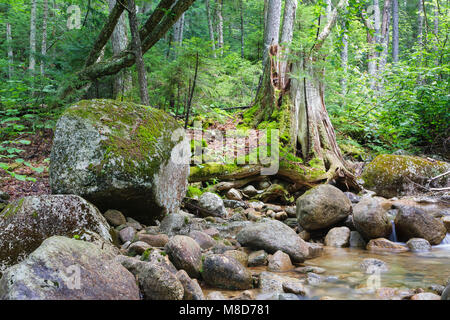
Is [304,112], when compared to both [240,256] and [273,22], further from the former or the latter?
[240,256]

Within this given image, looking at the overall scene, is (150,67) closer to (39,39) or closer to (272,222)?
(272,222)

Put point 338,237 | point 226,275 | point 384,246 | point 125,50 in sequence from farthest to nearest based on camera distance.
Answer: point 125,50
point 338,237
point 384,246
point 226,275

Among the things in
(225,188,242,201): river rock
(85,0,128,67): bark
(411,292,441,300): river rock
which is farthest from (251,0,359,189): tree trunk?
(85,0,128,67): bark

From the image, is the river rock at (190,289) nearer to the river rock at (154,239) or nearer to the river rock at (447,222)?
the river rock at (154,239)

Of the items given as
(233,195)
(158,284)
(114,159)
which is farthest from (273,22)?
(158,284)

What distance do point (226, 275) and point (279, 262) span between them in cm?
100

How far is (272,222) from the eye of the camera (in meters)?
4.66

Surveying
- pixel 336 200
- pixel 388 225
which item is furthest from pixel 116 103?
pixel 388 225

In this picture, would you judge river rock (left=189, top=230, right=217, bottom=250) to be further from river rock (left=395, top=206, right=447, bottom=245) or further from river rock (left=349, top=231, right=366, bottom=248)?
river rock (left=395, top=206, right=447, bottom=245)

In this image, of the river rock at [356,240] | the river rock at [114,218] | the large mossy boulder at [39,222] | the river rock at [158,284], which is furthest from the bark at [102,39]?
the river rock at [356,240]

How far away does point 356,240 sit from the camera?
208 inches

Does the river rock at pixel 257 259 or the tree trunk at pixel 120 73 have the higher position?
the tree trunk at pixel 120 73

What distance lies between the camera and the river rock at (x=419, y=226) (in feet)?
17.2

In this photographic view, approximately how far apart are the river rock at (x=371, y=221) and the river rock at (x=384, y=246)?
0.15m
